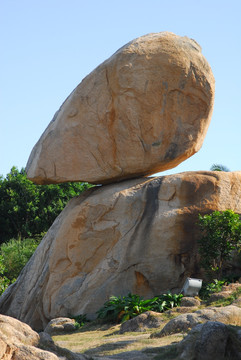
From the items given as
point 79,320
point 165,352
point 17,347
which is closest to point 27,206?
point 79,320

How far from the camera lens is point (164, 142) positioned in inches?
635

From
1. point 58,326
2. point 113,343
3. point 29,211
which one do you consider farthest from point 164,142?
point 29,211

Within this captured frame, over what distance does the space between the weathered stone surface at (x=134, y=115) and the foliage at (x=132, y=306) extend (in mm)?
3719

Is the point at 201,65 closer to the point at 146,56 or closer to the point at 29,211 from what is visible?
the point at 146,56

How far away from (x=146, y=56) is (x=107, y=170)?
3.15 m

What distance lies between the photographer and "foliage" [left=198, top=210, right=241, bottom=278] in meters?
14.5

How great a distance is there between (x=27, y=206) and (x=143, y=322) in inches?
757

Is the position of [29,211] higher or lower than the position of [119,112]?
lower

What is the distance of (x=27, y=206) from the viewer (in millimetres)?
30625

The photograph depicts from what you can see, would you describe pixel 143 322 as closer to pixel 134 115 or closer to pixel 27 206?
pixel 134 115

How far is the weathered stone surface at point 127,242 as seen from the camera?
15.0 metres

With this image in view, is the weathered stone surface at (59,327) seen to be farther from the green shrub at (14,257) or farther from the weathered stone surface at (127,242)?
the green shrub at (14,257)

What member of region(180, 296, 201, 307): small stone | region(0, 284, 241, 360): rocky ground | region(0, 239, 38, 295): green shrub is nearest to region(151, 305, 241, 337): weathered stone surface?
region(0, 284, 241, 360): rocky ground

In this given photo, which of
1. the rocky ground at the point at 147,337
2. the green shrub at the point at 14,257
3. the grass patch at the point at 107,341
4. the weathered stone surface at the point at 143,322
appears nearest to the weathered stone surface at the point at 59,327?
the rocky ground at the point at 147,337
